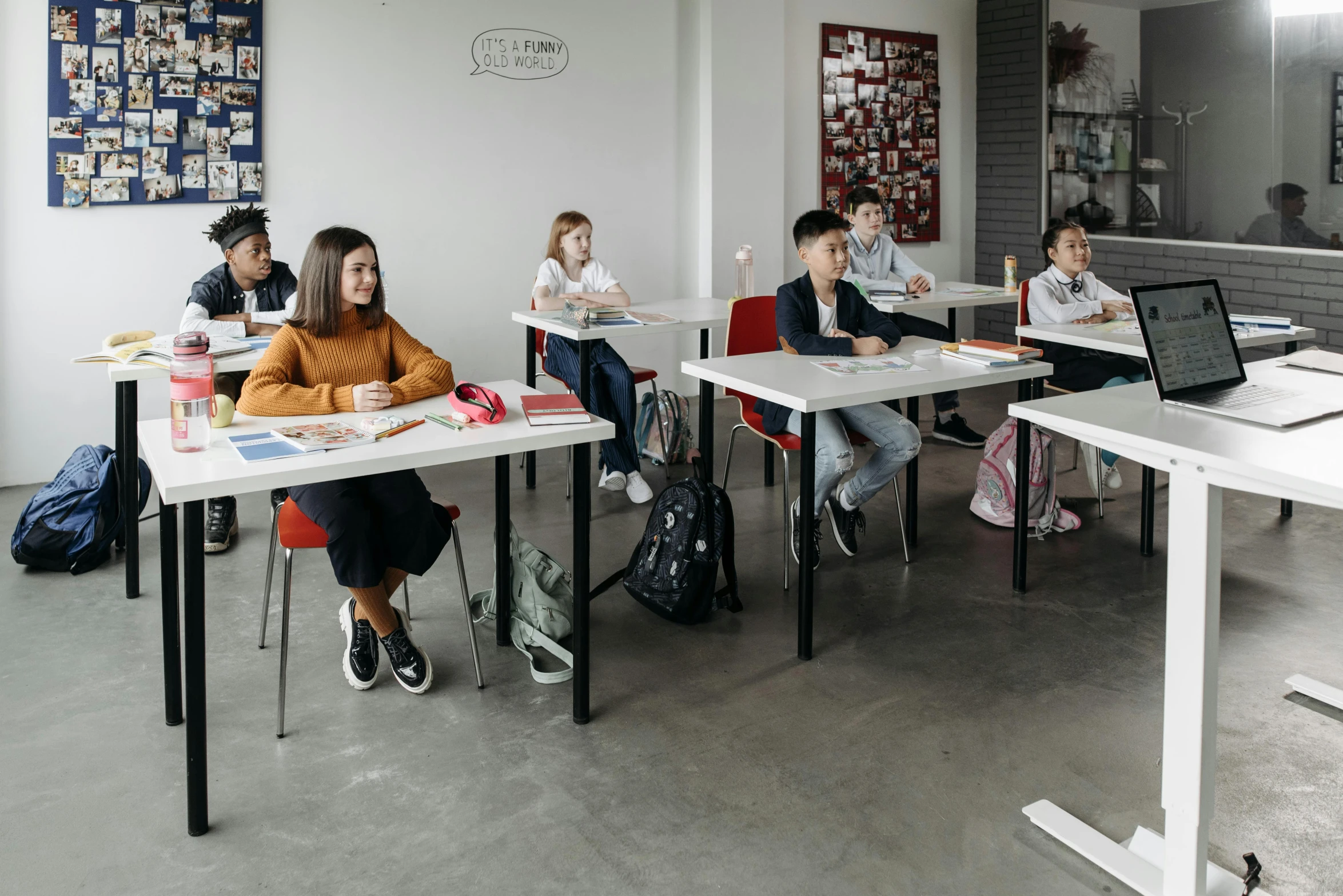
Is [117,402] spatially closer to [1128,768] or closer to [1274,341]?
[1128,768]

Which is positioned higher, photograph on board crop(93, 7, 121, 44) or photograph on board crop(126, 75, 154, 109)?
photograph on board crop(93, 7, 121, 44)

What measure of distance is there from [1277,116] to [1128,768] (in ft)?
15.4

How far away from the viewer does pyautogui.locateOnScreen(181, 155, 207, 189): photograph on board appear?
16.2ft

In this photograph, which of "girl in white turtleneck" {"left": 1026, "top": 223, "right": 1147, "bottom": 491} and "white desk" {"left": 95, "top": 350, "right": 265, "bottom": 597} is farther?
"girl in white turtleneck" {"left": 1026, "top": 223, "right": 1147, "bottom": 491}

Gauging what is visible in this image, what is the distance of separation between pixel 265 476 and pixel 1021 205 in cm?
612

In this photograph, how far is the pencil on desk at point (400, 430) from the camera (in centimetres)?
240

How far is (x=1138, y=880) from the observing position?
2.02 m

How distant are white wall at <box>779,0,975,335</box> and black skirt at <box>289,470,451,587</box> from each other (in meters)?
4.16

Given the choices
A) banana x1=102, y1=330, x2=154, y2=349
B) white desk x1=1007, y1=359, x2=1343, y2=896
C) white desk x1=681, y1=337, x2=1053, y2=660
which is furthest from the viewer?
banana x1=102, y1=330, x2=154, y2=349

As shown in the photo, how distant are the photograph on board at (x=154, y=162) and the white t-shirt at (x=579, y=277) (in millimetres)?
1712

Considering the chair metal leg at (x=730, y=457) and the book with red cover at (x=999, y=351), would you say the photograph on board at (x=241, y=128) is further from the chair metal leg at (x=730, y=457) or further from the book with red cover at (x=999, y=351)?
the book with red cover at (x=999, y=351)

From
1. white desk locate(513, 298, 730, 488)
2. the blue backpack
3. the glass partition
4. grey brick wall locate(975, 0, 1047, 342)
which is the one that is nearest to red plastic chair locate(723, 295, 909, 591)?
white desk locate(513, 298, 730, 488)

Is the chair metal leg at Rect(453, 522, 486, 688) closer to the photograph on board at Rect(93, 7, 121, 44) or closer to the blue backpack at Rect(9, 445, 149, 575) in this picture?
the blue backpack at Rect(9, 445, 149, 575)

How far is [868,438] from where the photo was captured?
365 cm
